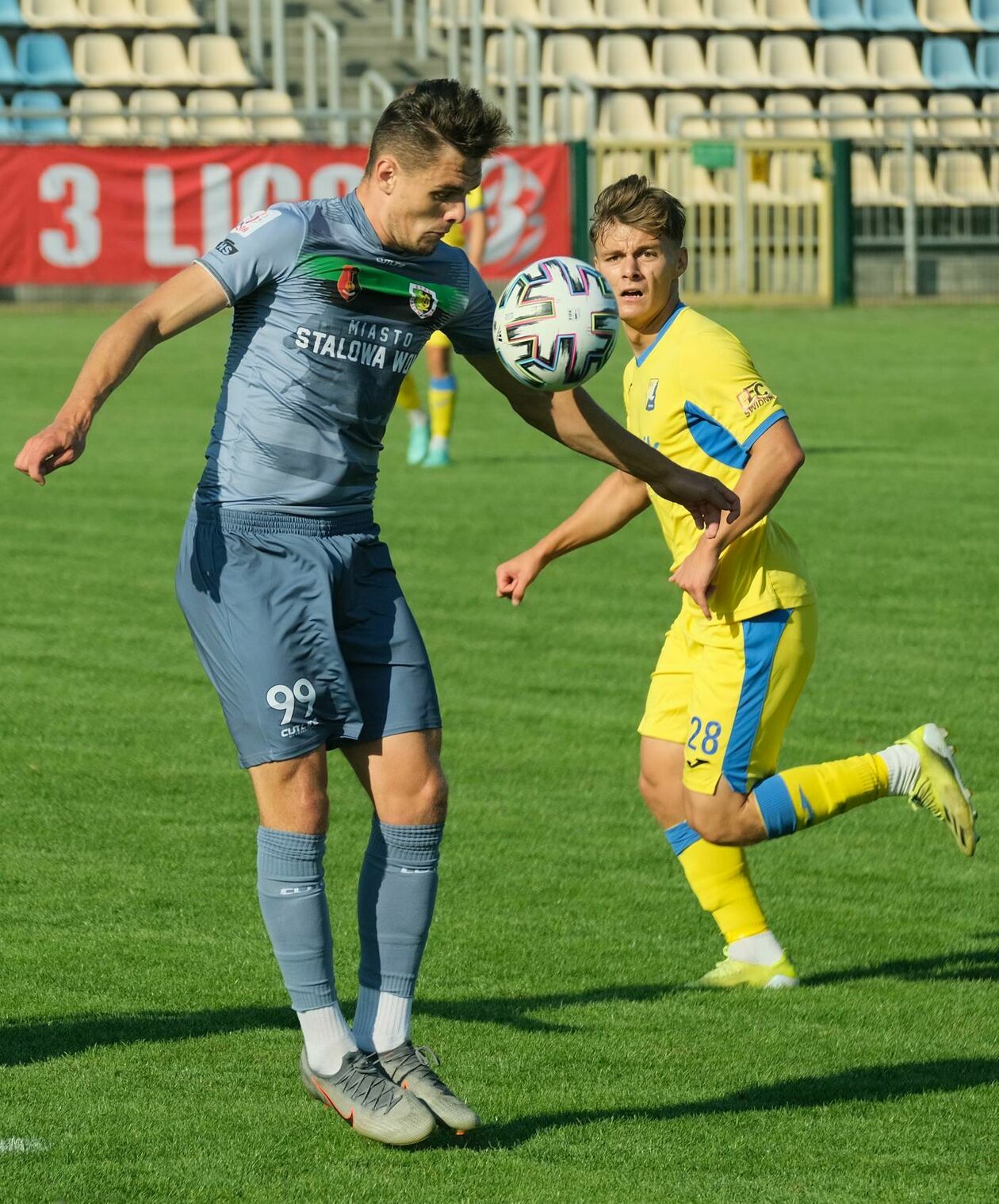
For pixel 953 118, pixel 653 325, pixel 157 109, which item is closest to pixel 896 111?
pixel 953 118

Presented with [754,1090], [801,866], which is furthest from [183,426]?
[754,1090]

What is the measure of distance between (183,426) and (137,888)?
11.0 m

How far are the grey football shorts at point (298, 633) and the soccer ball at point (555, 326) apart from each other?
0.50 meters

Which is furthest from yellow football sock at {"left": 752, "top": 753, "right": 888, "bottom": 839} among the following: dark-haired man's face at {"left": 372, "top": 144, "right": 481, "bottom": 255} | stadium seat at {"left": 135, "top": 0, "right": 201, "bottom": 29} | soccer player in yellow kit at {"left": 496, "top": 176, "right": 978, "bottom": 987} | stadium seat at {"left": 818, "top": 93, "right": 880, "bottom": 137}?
stadium seat at {"left": 818, "top": 93, "right": 880, "bottom": 137}

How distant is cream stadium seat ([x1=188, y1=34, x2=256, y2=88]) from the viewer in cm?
2947

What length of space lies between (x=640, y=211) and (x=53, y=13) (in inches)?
1029

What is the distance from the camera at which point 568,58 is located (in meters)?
31.2

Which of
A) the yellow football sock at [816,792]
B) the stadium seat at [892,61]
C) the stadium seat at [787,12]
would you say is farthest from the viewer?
the stadium seat at [892,61]

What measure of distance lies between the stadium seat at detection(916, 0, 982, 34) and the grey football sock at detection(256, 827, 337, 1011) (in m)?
31.7

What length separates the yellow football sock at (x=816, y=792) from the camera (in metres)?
5.28

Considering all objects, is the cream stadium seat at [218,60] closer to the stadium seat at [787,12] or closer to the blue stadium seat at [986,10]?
the stadium seat at [787,12]

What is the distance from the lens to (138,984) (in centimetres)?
507

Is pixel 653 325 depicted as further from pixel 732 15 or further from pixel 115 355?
pixel 732 15

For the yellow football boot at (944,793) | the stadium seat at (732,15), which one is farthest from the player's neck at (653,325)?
the stadium seat at (732,15)
